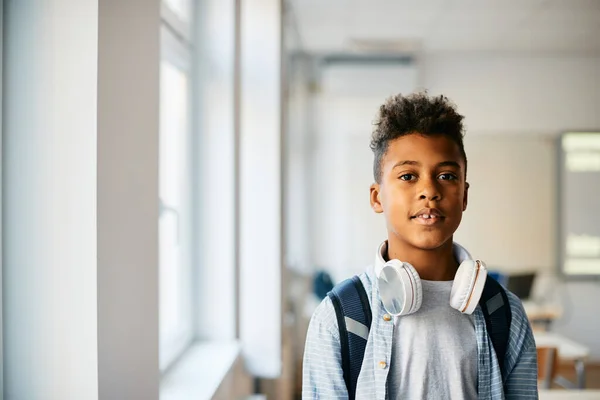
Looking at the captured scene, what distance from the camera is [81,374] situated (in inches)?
38.6

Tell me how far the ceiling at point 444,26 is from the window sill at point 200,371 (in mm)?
2654

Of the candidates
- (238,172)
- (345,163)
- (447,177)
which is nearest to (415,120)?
(447,177)

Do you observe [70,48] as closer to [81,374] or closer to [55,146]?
[55,146]

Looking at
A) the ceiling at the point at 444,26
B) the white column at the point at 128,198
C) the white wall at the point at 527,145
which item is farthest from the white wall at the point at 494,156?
the white column at the point at 128,198

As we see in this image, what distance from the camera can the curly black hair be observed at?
3.16 ft

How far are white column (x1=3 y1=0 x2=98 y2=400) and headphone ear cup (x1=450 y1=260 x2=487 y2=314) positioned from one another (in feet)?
1.98

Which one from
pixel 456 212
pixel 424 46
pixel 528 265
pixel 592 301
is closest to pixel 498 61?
pixel 424 46

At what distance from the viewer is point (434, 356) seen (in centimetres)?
94

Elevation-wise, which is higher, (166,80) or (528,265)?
(166,80)

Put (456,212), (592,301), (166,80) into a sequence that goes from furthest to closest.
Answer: (592,301) → (166,80) → (456,212)

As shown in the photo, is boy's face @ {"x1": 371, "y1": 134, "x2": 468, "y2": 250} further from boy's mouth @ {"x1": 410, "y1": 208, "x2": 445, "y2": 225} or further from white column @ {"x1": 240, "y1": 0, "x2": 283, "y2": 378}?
white column @ {"x1": 240, "y1": 0, "x2": 283, "y2": 378}

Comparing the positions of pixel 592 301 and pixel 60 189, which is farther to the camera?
pixel 592 301

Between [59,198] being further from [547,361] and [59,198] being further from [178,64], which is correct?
[547,361]

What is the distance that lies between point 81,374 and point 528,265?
5.11 metres
